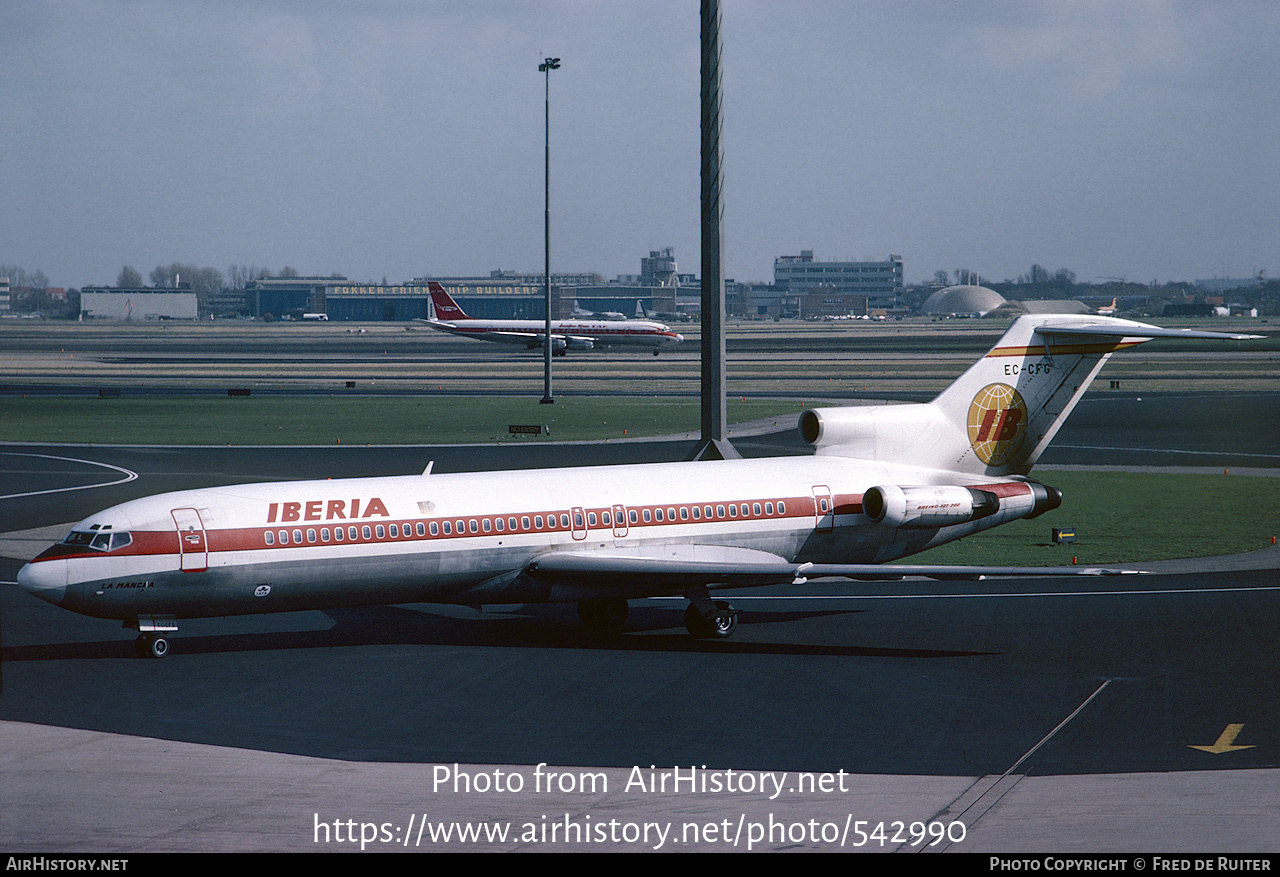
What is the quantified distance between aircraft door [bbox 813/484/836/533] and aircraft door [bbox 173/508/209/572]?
41.6 feet

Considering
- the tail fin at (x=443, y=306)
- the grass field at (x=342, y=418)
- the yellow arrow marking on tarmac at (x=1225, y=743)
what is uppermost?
the tail fin at (x=443, y=306)

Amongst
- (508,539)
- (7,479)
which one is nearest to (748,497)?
(508,539)

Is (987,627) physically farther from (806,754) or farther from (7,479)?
(7,479)

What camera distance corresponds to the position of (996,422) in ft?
111

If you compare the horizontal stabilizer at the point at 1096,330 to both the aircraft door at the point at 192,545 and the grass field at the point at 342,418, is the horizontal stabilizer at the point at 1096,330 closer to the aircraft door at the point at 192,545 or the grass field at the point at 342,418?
the aircraft door at the point at 192,545

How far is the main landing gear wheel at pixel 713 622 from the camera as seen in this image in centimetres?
2953

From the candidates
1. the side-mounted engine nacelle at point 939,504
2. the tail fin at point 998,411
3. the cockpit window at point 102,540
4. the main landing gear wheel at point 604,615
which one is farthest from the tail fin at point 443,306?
the cockpit window at point 102,540

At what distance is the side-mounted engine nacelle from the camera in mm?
30766

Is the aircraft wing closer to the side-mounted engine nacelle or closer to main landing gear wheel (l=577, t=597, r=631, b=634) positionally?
main landing gear wheel (l=577, t=597, r=631, b=634)

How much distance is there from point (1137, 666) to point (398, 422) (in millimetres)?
56599

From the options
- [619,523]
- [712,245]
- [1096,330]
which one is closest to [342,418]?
[712,245]

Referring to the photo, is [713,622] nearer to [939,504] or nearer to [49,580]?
[939,504]

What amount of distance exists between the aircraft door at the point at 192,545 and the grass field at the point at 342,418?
40688 millimetres

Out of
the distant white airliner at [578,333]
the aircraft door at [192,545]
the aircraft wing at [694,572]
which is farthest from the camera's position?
the distant white airliner at [578,333]
